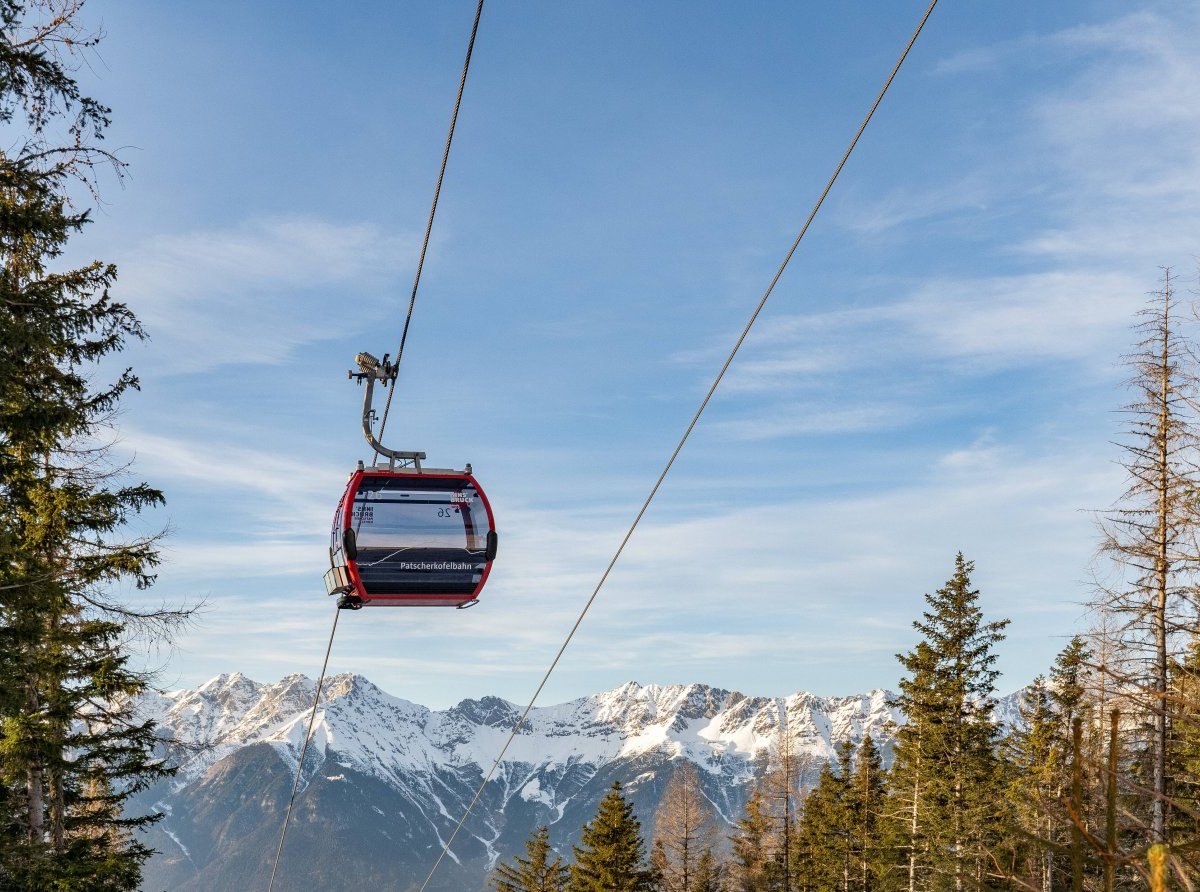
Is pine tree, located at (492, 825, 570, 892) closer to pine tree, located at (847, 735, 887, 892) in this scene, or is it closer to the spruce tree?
the spruce tree

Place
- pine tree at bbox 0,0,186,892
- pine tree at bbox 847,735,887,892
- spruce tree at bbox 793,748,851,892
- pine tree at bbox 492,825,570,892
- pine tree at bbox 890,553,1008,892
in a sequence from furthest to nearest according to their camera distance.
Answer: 1. spruce tree at bbox 793,748,851,892
2. pine tree at bbox 847,735,887,892
3. pine tree at bbox 492,825,570,892
4. pine tree at bbox 890,553,1008,892
5. pine tree at bbox 0,0,186,892

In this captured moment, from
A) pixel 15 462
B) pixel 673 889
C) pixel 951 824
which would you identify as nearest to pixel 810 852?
pixel 673 889

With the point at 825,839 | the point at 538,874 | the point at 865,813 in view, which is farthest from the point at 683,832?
the point at 538,874

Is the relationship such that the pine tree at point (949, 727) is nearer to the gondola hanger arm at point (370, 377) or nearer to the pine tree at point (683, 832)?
the pine tree at point (683, 832)

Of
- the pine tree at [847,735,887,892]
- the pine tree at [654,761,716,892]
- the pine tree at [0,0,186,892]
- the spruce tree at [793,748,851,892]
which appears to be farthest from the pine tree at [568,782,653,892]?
the pine tree at [0,0,186,892]

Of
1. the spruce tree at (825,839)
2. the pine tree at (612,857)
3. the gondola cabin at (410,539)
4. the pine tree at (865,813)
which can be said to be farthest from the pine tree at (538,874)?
the gondola cabin at (410,539)

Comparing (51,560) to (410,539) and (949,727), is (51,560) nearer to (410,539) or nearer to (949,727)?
(410,539)

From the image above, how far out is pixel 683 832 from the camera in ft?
181

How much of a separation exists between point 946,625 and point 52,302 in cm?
3157

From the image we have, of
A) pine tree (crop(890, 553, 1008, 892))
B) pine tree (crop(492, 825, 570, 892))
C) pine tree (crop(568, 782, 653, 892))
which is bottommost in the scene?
pine tree (crop(492, 825, 570, 892))

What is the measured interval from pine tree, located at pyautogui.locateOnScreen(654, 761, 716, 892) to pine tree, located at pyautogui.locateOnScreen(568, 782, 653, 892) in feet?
30.9

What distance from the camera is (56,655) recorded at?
18359mm

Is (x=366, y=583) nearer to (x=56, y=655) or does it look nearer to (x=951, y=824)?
(x=56, y=655)

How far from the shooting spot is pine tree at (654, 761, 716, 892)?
53406 mm
